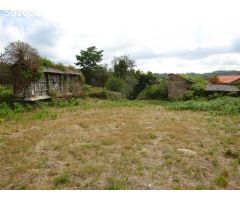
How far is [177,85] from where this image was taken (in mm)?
33000

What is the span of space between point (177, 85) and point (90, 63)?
16.8m

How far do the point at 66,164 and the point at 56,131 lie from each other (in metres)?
5.20

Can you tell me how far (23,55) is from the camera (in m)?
21.2

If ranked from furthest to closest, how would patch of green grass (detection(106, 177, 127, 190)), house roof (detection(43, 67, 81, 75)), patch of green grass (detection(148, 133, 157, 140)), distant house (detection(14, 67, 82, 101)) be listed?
1. house roof (detection(43, 67, 81, 75))
2. distant house (detection(14, 67, 82, 101))
3. patch of green grass (detection(148, 133, 157, 140))
4. patch of green grass (detection(106, 177, 127, 190))

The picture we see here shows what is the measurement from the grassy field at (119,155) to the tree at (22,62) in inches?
267

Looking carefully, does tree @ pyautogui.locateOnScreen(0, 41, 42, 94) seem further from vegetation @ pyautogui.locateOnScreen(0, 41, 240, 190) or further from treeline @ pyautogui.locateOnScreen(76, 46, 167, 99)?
treeline @ pyautogui.locateOnScreen(76, 46, 167, 99)

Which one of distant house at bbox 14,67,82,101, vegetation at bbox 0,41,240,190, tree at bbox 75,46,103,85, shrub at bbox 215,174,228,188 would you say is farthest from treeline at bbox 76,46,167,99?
shrub at bbox 215,174,228,188

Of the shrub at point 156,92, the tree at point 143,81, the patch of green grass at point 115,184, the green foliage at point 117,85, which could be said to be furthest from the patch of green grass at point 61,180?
the tree at point 143,81

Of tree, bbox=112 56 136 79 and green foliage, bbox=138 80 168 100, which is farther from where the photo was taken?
tree, bbox=112 56 136 79

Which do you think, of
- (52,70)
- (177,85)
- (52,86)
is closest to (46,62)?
(52,70)

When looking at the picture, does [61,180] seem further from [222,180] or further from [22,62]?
[22,62]

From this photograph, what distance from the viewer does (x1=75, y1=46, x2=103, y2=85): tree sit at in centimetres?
4450

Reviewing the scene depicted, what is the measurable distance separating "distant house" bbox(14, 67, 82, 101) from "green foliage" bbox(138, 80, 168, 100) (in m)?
8.86

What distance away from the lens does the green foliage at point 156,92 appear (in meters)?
35.3
